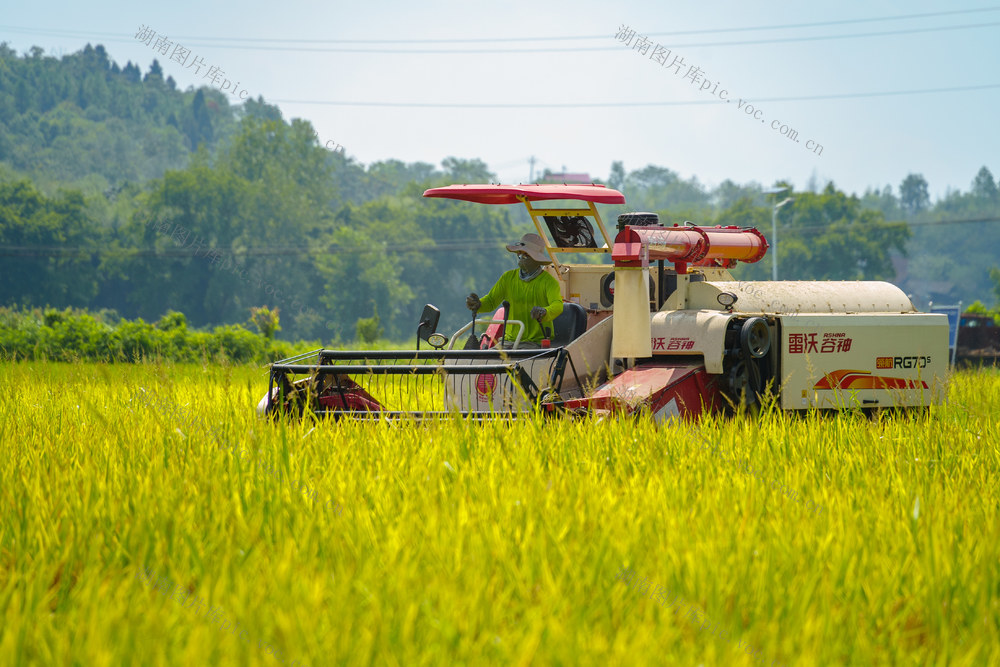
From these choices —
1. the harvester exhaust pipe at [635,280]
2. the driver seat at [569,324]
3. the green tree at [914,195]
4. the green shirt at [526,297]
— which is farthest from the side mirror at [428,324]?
the green tree at [914,195]

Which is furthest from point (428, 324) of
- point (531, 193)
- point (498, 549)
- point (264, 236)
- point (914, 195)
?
point (914, 195)

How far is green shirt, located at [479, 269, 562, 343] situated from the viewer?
963cm

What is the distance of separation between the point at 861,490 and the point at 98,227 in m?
90.5

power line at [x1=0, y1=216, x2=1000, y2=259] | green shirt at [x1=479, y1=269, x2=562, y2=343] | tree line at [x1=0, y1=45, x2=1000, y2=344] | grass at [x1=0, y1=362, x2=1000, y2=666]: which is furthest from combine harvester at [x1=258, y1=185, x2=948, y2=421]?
power line at [x1=0, y1=216, x2=1000, y2=259]

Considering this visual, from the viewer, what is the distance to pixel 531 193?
8938 millimetres

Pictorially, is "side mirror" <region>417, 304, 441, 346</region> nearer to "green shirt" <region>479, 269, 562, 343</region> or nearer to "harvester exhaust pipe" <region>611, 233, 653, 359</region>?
"green shirt" <region>479, 269, 562, 343</region>

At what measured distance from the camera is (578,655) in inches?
122

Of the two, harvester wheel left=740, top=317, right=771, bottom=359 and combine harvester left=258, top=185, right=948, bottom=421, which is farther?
harvester wheel left=740, top=317, right=771, bottom=359

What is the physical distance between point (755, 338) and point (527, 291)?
2.14m

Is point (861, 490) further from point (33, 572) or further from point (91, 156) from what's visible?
point (91, 156)

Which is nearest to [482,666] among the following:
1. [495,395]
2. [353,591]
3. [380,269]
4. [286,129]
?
[353,591]

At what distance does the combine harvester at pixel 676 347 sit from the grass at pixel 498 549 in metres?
1.46

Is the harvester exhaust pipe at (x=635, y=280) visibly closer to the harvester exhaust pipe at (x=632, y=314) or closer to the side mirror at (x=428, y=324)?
the harvester exhaust pipe at (x=632, y=314)

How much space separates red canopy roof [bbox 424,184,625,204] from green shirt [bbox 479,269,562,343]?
0.74 m
